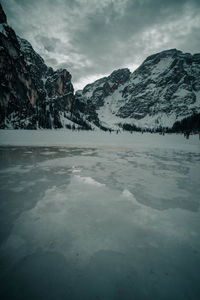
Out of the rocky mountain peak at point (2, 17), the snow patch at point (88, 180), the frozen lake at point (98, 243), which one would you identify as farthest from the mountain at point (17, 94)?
the frozen lake at point (98, 243)

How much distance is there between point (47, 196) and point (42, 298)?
2.74 m

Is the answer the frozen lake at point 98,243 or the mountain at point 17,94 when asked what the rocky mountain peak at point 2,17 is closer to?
the mountain at point 17,94

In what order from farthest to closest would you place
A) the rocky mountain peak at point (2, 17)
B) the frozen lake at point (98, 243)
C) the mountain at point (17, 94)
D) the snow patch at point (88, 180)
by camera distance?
the rocky mountain peak at point (2, 17) < the mountain at point (17, 94) < the snow patch at point (88, 180) < the frozen lake at point (98, 243)

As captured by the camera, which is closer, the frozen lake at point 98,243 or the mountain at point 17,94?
the frozen lake at point 98,243

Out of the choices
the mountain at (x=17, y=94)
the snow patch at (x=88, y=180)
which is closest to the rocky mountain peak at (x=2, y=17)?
the mountain at (x=17, y=94)

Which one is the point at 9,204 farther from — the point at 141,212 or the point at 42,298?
the point at 141,212

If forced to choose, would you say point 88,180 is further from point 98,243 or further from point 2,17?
point 2,17

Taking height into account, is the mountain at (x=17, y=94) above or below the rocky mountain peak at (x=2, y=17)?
below

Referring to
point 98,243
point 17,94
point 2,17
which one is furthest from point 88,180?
point 2,17

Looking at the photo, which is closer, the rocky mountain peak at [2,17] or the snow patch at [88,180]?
the snow patch at [88,180]

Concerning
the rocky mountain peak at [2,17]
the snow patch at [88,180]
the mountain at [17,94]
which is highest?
the rocky mountain peak at [2,17]

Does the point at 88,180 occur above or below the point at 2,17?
below

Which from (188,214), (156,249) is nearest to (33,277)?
(156,249)

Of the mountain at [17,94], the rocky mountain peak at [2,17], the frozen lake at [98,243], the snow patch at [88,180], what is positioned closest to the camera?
the frozen lake at [98,243]
